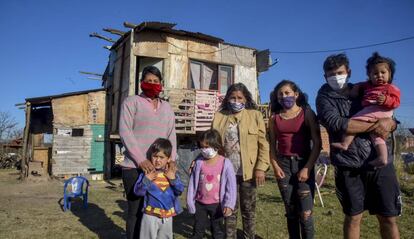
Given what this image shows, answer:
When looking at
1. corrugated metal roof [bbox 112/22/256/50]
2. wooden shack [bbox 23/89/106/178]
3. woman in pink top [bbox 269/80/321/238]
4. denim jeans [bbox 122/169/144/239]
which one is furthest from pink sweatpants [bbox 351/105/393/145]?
wooden shack [bbox 23/89/106/178]

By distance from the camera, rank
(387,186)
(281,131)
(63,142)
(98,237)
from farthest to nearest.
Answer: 1. (63,142)
2. (98,237)
3. (281,131)
4. (387,186)

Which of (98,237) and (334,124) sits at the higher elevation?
(334,124)

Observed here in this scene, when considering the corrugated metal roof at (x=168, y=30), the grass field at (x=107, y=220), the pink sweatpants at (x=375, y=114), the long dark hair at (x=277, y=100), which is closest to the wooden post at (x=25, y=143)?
the corrugated metal roof at (x=168, y=30)

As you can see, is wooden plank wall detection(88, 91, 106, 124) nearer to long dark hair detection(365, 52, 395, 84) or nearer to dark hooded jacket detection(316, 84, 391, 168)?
dark hooded jacket detection(316, 84, 391, 168)

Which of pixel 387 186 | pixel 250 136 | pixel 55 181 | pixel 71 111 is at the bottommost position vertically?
pixel 55 181

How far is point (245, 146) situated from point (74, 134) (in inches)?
518

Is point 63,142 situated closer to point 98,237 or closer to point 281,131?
point 98,237

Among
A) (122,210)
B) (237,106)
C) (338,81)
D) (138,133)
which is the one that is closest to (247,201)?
(237,106)

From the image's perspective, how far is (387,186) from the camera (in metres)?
2.73

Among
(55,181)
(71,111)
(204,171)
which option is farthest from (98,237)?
(71,111)

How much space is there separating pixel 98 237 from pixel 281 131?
10.8ft

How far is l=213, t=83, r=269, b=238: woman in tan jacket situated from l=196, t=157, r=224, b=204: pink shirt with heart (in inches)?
11.8

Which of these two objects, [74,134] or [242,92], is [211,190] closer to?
[242,92]

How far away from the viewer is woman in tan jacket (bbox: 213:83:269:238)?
12.3ft
